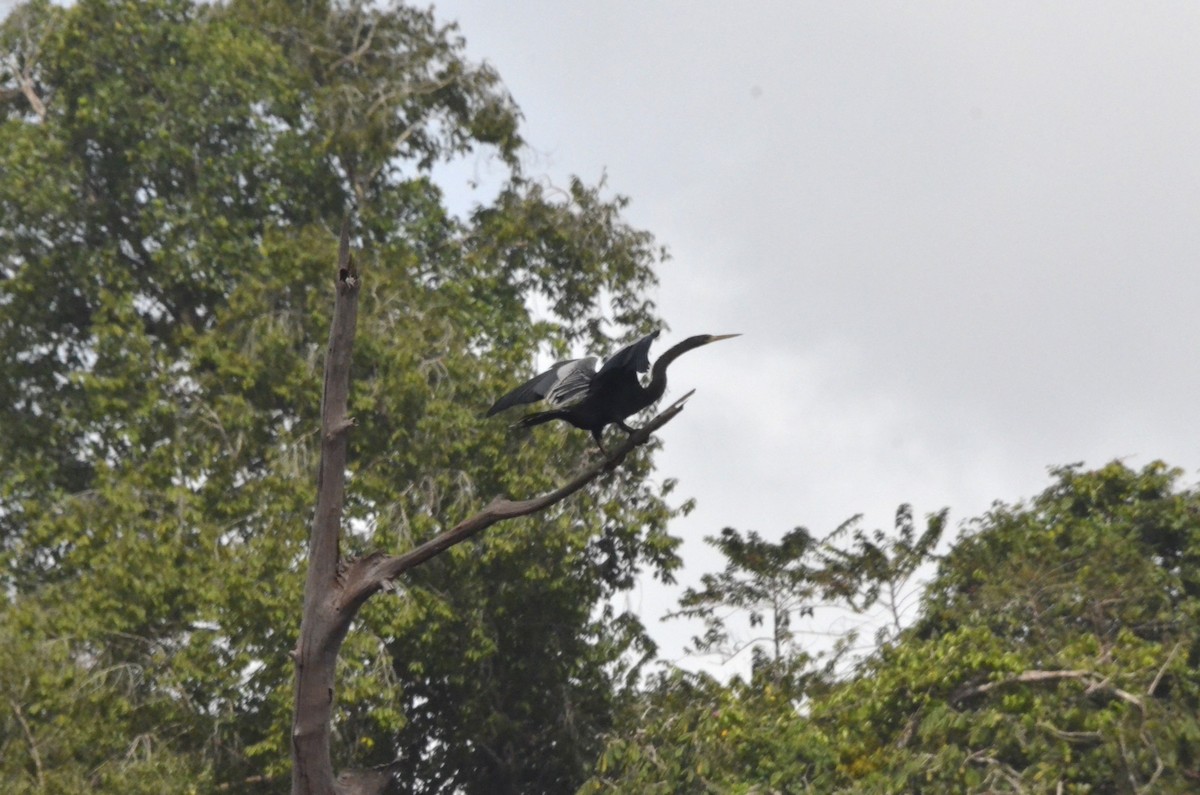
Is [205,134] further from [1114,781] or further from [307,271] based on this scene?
[1114,781]

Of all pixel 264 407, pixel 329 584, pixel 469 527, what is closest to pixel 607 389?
pixel 469 527

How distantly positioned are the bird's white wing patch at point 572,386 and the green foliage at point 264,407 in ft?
24.6

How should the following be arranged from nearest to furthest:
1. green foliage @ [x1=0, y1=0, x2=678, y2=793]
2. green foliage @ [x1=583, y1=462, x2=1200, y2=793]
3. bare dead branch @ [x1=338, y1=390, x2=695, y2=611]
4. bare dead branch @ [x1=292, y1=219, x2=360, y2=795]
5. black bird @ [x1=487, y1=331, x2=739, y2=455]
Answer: bare dead branch @ [x1=338, y1=390, x2=695, y2=611]
black bird @ [x1=487, y1=331, x2=739, y2=455]
bare dead branch @ [x1=292, y1=219, x2=360, y2=795]
green foliage @ [x1=583, y1=462, x2=1200, y2=793]
green foliage @ [x1=0, y1=0, x2=678, y2=793]

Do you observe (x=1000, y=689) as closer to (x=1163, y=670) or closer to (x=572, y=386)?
(x=1163, y=670)

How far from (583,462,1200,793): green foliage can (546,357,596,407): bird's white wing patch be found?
219 inches

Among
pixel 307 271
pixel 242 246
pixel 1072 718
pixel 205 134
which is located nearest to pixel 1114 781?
pixel 1072 718

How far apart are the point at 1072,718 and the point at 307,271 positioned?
8.14 metres

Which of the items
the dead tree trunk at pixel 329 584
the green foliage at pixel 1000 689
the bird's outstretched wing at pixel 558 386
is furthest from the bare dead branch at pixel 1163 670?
the dead tree trunk at pixel 329 584

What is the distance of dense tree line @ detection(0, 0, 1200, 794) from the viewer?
37.9 feet

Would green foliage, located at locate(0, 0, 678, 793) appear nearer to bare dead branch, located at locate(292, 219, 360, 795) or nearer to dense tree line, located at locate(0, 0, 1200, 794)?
dense tree line, located at locate(0, 0, 1200, 794)

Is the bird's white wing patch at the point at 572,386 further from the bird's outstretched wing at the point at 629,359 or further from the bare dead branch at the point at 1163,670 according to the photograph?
the bare dead branch at the point at 1163,670

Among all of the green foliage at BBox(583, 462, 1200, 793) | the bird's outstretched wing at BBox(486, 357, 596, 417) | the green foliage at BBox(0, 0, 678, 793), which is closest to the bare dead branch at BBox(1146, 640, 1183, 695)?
the green foliage at BBox(583, 462, 1200, 793)

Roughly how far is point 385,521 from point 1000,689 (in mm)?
4957

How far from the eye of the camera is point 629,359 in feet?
18.1
